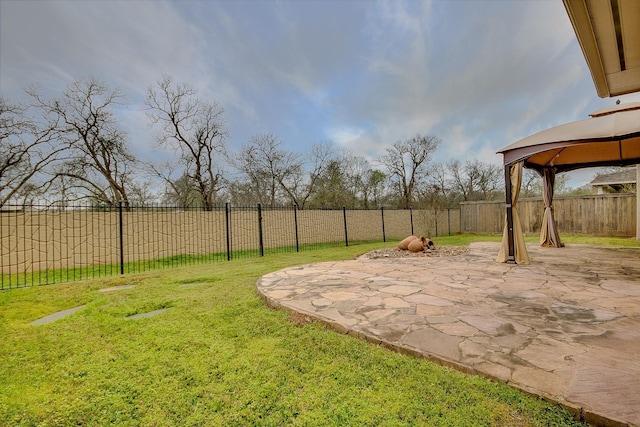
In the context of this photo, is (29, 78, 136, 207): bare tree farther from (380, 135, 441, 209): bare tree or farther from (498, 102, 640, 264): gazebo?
(380, 135, 441, 209): bare tree

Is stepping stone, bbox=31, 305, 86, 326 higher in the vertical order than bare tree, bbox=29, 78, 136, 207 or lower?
lower

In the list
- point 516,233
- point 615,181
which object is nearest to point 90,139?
point 516,233

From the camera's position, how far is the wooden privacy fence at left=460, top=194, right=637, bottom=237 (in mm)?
8125

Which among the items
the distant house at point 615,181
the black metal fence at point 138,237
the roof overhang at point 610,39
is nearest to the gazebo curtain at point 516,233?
A: the roof overhang at point 610,39

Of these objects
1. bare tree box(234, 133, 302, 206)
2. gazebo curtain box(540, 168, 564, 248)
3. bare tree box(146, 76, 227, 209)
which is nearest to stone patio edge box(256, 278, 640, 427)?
gazebo curtain box(540, 168, 564, 248)

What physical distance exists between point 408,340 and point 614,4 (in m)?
2.63

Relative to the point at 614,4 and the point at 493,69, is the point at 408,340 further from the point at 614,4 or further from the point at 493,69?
the point at 493,69

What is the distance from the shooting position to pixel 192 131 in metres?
11.2

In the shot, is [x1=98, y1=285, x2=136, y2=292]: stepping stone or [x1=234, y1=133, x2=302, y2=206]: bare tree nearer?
[x1=98, y1=285, x2=136, y2=292]: stepping stone

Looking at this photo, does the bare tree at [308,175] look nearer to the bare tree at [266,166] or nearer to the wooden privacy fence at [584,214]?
the bare tree at [266,166]

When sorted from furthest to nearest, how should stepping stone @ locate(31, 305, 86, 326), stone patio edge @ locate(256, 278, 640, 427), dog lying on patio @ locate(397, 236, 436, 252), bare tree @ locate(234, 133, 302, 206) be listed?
bare tree @ locate(234, 133, 302, 206) → dog lying on patio @ locate(397, 236, 436, 252) → stepping stone @ locate(31, 305, 86, 326) → stone patio edge @ locate(256, 278, 640, 427)

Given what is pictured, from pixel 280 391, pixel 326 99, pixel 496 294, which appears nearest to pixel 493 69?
pixel 326 99

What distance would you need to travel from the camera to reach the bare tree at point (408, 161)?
16.3 m

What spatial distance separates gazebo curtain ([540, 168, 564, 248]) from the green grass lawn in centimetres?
679
